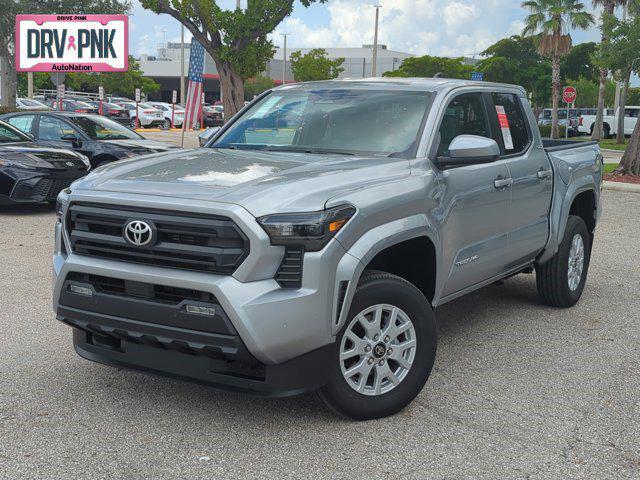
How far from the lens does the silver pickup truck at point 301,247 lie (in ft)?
12.4

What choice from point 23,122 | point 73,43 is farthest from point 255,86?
point 23,122

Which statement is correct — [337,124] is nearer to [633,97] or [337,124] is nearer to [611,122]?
[611,122]

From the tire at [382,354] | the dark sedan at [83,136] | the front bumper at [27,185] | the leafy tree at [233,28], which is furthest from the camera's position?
the leafy tree at [233,28]

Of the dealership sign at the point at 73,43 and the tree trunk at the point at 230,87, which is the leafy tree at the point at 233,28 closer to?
the tree trunk at the point at 230,87

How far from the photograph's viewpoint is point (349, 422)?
4.28 metres

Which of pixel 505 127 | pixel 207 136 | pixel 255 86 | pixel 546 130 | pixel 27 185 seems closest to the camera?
pixel 505 127

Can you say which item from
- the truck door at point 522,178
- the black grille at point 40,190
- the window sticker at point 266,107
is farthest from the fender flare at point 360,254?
the black grille at point 40,190

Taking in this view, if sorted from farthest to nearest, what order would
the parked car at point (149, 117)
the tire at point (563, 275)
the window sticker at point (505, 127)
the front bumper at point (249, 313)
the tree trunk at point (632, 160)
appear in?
the parked car at point (149, 117)
the tree trunk at point (632, 160)
the tire at point (563, 275)
the window sticker at point (505, 127)
the front bumper at point (249, 313)

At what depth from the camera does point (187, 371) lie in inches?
157

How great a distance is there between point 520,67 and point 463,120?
5969 centimetres

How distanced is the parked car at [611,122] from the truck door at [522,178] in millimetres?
40353

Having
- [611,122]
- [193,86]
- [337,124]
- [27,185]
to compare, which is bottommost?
[27,185]

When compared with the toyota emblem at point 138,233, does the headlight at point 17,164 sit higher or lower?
lower

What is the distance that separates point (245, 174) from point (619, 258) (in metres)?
6.49
